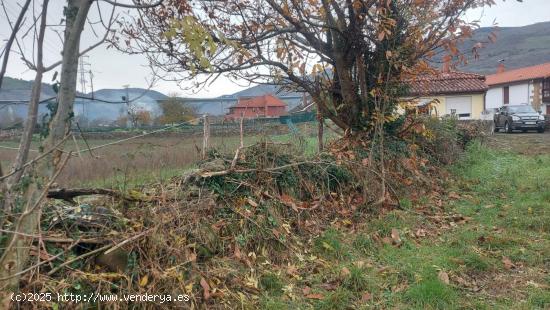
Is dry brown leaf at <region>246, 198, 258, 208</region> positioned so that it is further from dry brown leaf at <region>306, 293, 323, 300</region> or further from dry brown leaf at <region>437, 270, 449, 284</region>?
dry brown leaf at <region>437, 270, 449, 284</region>

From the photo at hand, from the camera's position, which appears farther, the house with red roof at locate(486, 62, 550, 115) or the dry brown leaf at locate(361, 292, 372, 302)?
the house with red roof at locate(486, 62, 550, 115)

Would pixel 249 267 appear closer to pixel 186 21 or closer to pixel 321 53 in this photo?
pixel 186 21

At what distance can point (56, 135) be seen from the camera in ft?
8.07

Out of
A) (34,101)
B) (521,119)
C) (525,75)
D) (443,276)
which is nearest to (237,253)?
(443,276)

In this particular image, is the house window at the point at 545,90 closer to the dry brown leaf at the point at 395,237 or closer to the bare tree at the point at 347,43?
the bare tree at the point at 347,43

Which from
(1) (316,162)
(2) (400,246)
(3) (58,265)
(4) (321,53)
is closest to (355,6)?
(4) (321,53)

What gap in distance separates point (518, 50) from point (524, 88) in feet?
142

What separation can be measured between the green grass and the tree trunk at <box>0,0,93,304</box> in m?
2.06

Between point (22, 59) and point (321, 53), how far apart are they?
6.95m

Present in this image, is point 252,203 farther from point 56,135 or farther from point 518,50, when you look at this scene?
point 518,50

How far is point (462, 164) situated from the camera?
33.1 feet

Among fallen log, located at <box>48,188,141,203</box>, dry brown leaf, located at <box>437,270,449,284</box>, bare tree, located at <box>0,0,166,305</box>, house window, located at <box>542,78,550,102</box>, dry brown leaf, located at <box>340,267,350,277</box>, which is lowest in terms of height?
dry brown leaf, located at <box>437,270,449,284</box>

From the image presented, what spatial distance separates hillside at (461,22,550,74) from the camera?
6375 cm

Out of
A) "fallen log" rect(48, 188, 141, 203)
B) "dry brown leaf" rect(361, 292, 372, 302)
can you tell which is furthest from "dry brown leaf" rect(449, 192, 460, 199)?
"fallen log" rect(48, 188, 141, 203)
